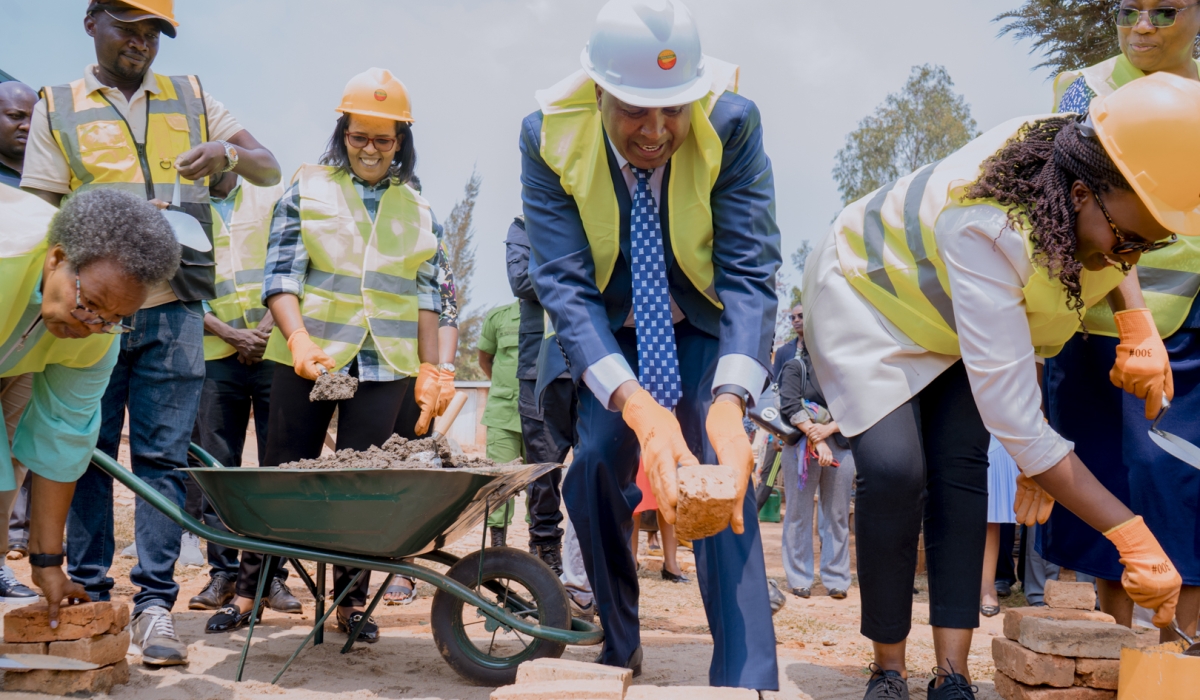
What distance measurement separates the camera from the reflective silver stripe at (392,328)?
3.71 m

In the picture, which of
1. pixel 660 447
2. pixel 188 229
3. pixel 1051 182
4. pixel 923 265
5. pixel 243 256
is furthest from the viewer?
pixel 243 256

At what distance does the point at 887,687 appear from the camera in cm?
257

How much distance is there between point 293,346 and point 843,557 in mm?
3567

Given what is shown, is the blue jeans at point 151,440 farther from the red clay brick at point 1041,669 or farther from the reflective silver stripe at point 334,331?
the red clay brick at point 1041,669

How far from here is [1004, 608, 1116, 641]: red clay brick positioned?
277cm

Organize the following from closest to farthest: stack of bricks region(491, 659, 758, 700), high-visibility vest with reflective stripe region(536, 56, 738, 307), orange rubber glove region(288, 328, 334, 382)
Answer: stack of bricks region(491, 659, 758, 700) < high-visibility vest with reflective stripe region(536, 56, 738, 307) < orange rubber glove region(288, 328, 334, 382)

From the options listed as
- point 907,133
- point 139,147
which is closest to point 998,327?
point 139,147

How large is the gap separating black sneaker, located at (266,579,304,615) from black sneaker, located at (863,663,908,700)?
245 centimetres

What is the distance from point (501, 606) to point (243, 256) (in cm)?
289

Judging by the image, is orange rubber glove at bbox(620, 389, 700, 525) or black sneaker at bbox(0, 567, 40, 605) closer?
orange rubber glove at bbox(620, 389, 700, 525)

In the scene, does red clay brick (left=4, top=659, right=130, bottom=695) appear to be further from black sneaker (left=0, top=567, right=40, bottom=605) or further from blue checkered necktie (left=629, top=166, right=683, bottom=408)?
blue checkered necktie (left=629, top=166, right=683, bottom=408)

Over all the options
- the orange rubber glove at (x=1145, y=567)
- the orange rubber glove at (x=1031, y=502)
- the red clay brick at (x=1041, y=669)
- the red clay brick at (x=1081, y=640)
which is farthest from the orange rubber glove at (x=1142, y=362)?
the red clay brick at (x=1041, y=669)

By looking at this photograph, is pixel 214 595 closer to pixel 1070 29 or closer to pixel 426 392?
pixel 426 392

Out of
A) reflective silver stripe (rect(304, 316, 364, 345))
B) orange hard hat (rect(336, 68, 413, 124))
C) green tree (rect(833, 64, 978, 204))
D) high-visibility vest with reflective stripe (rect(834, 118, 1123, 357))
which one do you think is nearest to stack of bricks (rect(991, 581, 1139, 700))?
high-visibility vest with reflective stripe (rect(834, 118, 1123, 357))
